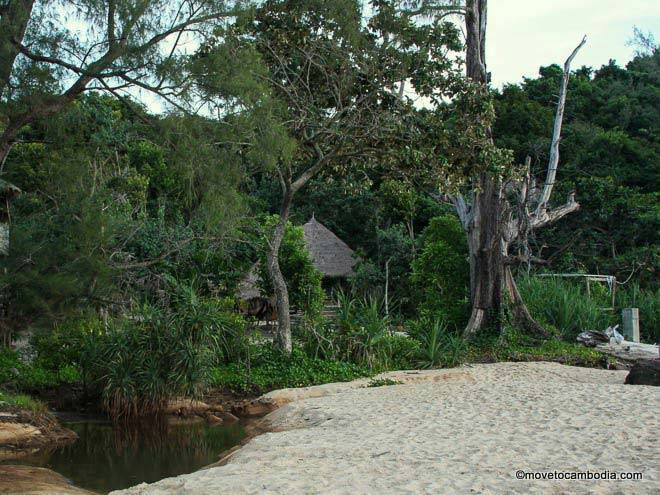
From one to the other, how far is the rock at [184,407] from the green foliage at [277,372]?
53 cm

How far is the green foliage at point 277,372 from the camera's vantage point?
1068cm

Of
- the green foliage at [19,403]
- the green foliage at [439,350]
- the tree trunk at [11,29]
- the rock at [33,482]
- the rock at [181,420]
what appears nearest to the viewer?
the rock at [33,482]

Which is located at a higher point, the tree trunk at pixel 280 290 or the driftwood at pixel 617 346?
the tree trunk at pixel 280 290

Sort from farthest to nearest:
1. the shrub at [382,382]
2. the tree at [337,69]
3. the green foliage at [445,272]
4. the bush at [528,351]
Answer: the green foliage at [445,272], the bush at [528,351], the tree at [337,69], the shrub at [382,382]

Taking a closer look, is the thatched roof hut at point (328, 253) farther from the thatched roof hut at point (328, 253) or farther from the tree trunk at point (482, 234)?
the tree trunk at point (482, 234)

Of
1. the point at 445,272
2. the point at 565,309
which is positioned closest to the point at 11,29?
the point at 445,272

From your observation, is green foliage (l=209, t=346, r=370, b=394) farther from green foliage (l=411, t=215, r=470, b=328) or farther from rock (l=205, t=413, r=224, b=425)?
green foliage (l=411, t=215, r=470, b=328)

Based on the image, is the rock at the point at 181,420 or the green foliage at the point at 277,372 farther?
the green foliage at the point at 277,372

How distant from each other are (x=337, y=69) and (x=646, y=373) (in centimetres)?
671

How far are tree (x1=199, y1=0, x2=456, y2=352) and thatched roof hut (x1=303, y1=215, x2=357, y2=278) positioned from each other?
12160mm

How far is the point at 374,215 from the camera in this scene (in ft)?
84.4

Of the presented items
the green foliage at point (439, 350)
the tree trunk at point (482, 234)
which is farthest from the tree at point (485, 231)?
the green foliage at point (439, 350)

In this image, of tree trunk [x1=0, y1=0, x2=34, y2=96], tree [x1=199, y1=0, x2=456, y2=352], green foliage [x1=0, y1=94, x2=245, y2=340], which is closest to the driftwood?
tree [x1=199, y1=0, x2=456, y2=352]

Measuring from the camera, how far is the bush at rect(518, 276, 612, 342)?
15.2m
